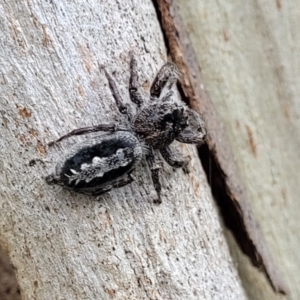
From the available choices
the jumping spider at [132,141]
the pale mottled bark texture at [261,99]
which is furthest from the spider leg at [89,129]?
the pale mottled bark texture at [261,99]

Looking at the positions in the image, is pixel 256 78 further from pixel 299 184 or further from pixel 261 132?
pixel 299 184

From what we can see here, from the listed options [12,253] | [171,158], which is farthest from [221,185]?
[12,253]

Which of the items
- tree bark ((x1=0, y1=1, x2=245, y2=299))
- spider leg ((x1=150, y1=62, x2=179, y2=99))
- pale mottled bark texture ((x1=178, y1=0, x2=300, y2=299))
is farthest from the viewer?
pale mottled bark texture ((x1=178, y1=0, x2=300, y2=299))

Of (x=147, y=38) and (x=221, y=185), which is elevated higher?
(x=147, y=38)

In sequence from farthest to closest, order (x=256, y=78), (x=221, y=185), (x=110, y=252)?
(x=256, y=78) < (x=221, y=185) < (x=110, y=252)

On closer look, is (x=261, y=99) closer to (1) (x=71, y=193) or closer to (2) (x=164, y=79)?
(2) (x=164, y=79)

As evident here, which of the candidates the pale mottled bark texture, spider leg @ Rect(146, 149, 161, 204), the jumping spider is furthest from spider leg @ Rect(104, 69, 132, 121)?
the pale mottled bark texture

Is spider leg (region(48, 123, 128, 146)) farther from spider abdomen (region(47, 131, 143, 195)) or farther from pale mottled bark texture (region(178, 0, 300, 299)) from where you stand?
pale mottled bark texture (region(178, 0, 300, 299))
